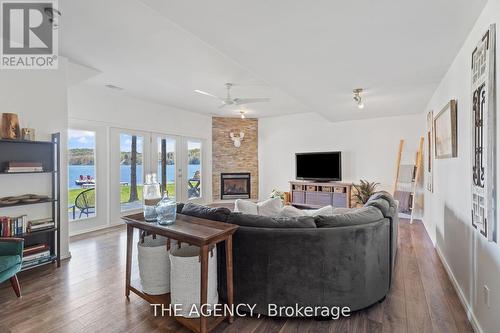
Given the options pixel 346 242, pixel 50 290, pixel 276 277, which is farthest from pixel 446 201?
pixel 50 290

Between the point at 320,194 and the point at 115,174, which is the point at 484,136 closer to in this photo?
the point at 320,194

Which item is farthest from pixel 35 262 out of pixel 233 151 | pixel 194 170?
pixel 233 151

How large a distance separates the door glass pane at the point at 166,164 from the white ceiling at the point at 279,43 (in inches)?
71.5

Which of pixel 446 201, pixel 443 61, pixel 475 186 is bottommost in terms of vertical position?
pixel 446 201

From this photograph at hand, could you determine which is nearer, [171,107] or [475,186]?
[475,186]

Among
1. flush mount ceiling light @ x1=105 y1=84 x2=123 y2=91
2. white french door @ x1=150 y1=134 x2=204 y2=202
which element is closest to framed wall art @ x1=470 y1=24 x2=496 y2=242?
flush mount ceiling light @ x1=105 y1=84 x2=123 y2=91

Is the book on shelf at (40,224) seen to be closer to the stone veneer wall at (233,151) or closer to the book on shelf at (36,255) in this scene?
the book on shelf at (36,255)

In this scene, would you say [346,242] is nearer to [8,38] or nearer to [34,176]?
[34,176]

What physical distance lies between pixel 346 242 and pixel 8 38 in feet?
13.6

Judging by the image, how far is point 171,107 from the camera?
6.19 meters

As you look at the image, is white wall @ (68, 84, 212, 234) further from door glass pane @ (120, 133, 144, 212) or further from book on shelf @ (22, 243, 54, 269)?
book on shelf @ (22, 243, 54, 269)

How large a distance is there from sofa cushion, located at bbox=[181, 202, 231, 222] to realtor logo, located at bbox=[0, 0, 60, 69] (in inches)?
86.7

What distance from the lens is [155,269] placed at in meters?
2.23

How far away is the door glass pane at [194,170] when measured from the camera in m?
6.79
